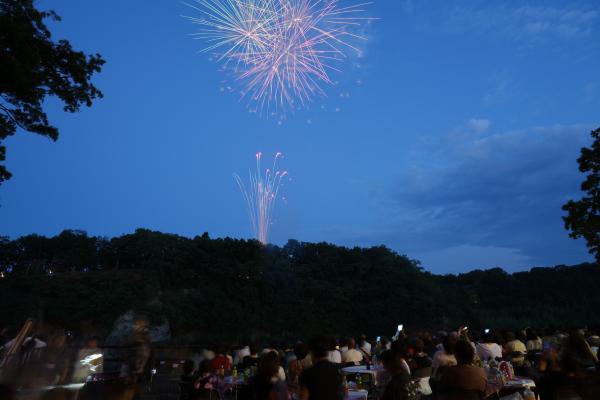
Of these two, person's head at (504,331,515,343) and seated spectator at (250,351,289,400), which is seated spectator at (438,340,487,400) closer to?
seated spectator at (250,351,289,400)

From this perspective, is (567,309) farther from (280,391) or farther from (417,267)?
(280,391)

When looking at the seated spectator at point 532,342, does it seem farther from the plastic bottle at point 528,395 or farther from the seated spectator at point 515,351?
the plastic bottle at point 528,395

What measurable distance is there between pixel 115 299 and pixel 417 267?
29.4 meters

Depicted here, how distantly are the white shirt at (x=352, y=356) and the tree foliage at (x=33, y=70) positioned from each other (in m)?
10.2

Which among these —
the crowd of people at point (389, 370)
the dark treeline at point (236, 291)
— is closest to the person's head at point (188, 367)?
the crowd of people at point (389, 370)

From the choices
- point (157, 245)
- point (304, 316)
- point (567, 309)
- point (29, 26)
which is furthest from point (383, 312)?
point (29, 26)

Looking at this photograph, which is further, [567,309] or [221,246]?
[567,309]

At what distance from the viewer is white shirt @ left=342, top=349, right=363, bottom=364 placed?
37.2 ft

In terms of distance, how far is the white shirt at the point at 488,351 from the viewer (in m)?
9.18

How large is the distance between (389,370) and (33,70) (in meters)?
11.8

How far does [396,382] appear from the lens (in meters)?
4.58

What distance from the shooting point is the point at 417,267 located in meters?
47.4

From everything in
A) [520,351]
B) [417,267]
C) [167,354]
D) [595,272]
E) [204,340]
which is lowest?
[520,351]

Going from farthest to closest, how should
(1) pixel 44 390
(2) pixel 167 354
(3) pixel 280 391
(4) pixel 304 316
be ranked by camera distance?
(4) pixel 304 316, (2) pixel 167 354, (1) pixel 44 390, (3) pixel 280 391
